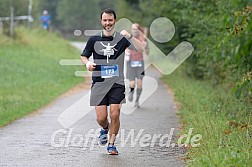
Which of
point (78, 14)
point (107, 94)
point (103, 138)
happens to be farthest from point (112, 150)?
point (78, 14)

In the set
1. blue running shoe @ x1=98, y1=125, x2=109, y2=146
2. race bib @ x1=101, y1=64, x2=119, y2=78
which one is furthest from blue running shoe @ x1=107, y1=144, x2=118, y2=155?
race bib @ x1=101, y1=64, x2=119, y2=78

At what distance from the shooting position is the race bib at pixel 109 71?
30.9 feet

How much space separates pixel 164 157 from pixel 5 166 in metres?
2.29

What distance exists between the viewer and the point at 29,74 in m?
24.2

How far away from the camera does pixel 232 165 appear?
24.4 feet

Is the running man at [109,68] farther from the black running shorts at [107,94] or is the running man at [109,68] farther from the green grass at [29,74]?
the green grass at [29,74]

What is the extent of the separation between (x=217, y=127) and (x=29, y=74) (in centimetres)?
1454

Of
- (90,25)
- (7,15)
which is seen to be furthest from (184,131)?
(90,25)

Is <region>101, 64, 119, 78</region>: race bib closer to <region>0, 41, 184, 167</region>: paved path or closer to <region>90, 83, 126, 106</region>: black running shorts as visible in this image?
<region>90, 83, 126, 106</region>: black running shorts

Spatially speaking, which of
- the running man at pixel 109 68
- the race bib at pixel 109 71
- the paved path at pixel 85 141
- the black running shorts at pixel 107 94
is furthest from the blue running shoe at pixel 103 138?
the race bib at pixel 109 71

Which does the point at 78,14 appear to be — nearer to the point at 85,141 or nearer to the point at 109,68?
the point at 85,141

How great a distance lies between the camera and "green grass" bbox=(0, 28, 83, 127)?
15750 millimetres

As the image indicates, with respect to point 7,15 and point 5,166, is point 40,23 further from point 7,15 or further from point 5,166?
point 5,166

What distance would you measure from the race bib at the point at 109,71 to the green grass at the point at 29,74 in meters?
3.73
